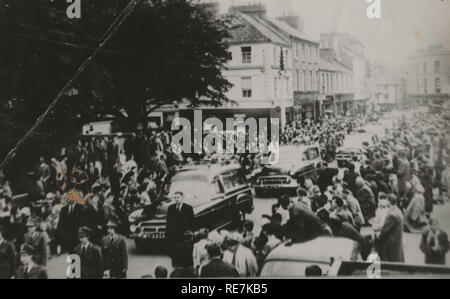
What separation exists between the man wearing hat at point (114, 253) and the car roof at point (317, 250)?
1289 mm

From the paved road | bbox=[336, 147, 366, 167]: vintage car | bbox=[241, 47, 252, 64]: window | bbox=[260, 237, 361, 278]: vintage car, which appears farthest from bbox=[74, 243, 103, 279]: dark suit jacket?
bbox=[336, 147, 366, 167]: vintage car

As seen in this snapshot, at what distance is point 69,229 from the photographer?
14.5 feet

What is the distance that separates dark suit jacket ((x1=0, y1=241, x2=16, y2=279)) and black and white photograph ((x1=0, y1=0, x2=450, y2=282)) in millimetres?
12

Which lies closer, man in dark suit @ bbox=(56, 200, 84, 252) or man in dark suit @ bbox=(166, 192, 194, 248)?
man in dark suit @ bbox=(166, 192, 194, 248)

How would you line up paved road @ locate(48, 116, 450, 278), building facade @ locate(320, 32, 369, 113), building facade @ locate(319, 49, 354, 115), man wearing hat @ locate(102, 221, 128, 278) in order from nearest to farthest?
paved road @ locate(48, 116, 450, 278), man wearing hat @ locate(102, 221, 128, 278), building facade @ locate(320, 32, 369, 113), building facade @ locate(319, 49, 354, 115)

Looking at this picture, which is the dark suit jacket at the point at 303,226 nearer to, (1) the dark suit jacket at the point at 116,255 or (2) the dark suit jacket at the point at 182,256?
(2) the dark suit jacket at the point at 182,256

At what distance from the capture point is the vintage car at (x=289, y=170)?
4.39 metres

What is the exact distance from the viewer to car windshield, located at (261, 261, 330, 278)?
14.1 feet

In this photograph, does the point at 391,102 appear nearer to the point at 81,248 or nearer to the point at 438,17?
the point at 438,17

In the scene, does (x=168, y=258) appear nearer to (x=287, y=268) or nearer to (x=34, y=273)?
(x=287, y=268)

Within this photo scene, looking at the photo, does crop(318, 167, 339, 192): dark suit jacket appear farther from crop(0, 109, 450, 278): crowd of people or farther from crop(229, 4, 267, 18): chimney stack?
crop(229, 4, 267, 18): chimney stack

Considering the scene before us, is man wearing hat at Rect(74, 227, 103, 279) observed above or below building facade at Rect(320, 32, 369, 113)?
below
